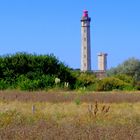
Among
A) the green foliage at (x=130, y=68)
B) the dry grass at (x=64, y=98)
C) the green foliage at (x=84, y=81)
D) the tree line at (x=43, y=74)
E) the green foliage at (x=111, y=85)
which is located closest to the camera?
the dry grass at (x=64, y=98)

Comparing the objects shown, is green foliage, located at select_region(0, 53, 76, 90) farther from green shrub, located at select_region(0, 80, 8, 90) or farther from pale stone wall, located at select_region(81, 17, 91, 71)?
pale stone wall, located at select_region(81, 17, 91, 71)

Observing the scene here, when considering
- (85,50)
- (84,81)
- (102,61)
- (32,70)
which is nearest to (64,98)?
(32,70)

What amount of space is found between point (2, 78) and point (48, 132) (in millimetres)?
54568

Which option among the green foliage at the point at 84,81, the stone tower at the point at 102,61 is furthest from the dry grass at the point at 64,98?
the stone tower at the point at 102,61

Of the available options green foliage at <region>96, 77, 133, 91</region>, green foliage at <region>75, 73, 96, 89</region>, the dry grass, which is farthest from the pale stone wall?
the dry grass

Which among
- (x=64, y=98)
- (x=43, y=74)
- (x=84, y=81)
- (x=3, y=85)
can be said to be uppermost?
(x=43, y=74)

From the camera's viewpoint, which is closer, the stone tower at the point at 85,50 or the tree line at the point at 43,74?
the tree line at the point at 43,74

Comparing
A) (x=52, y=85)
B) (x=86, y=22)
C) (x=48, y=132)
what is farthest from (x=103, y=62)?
(x=48, y=132)

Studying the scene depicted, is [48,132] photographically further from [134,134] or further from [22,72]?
[22,72]

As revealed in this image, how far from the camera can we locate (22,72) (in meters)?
63.9

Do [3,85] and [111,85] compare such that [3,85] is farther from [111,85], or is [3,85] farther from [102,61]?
Result: [102,61]

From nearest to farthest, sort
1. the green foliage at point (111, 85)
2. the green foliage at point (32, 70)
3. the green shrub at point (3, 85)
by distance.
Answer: the green shrub at point (3, 85)
the green foliage at point (32, 70)
the green foliage at point (111, 85)

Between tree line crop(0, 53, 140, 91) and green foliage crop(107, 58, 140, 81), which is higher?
green foliage crop(107, 58, 140, 81)

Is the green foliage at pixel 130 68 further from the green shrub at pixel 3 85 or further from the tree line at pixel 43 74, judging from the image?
the green shrub at pixel 3 85
